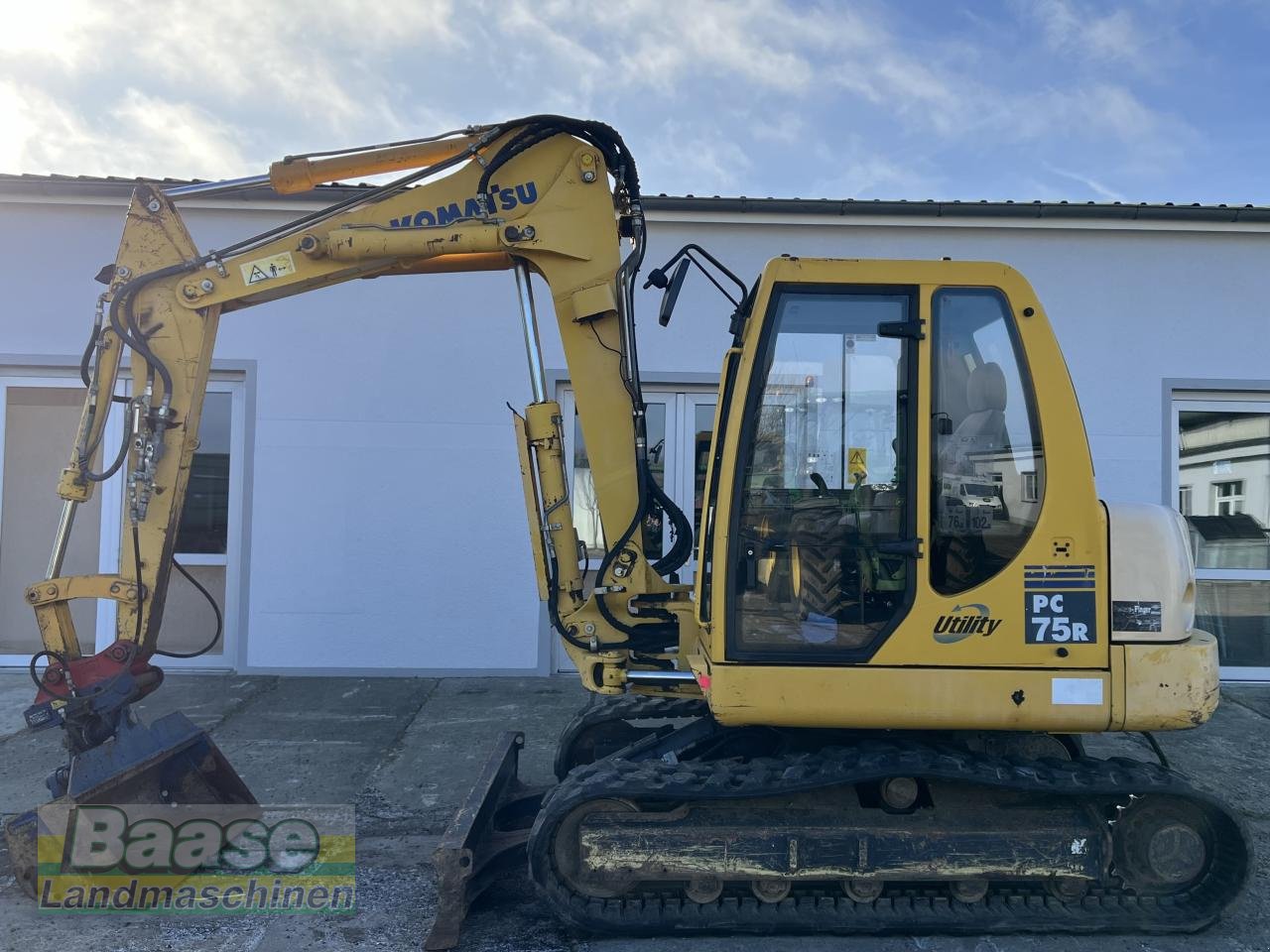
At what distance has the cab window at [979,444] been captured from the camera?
3.25 m

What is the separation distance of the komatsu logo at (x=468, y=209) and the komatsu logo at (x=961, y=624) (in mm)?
2555

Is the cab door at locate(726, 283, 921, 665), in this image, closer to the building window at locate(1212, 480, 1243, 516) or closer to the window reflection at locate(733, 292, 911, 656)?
the window reflection at locate(733, 292, 911, 656)

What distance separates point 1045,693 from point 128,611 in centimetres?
385

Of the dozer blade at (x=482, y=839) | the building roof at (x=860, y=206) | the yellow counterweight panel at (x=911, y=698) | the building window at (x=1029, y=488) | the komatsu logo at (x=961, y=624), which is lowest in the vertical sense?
the dozer blade at (x=482, y=839)

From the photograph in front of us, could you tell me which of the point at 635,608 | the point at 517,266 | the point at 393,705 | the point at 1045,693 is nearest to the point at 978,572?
the point at 1045,693

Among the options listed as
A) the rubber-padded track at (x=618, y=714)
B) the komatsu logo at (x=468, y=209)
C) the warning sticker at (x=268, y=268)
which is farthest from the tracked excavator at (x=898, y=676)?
the warning sticker at (x=268, y=268)

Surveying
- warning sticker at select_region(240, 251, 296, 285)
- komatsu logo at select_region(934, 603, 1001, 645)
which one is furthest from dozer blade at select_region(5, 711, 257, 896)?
komatsu logo at select_region(934, 603, 1001, 645)

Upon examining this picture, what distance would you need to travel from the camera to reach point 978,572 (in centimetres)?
325

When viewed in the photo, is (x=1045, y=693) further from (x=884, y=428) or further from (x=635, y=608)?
(x=635, y=608)

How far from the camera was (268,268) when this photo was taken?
12.7ft

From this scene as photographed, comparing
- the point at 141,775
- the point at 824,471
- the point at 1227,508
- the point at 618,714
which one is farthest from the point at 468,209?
the point at 1227,508

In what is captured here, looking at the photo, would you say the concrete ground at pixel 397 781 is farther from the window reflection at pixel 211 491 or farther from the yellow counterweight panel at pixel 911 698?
the window reflection at pixel 211 491

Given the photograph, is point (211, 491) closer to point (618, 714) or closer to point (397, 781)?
point (397, 781)

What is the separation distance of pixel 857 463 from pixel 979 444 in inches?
18.5
